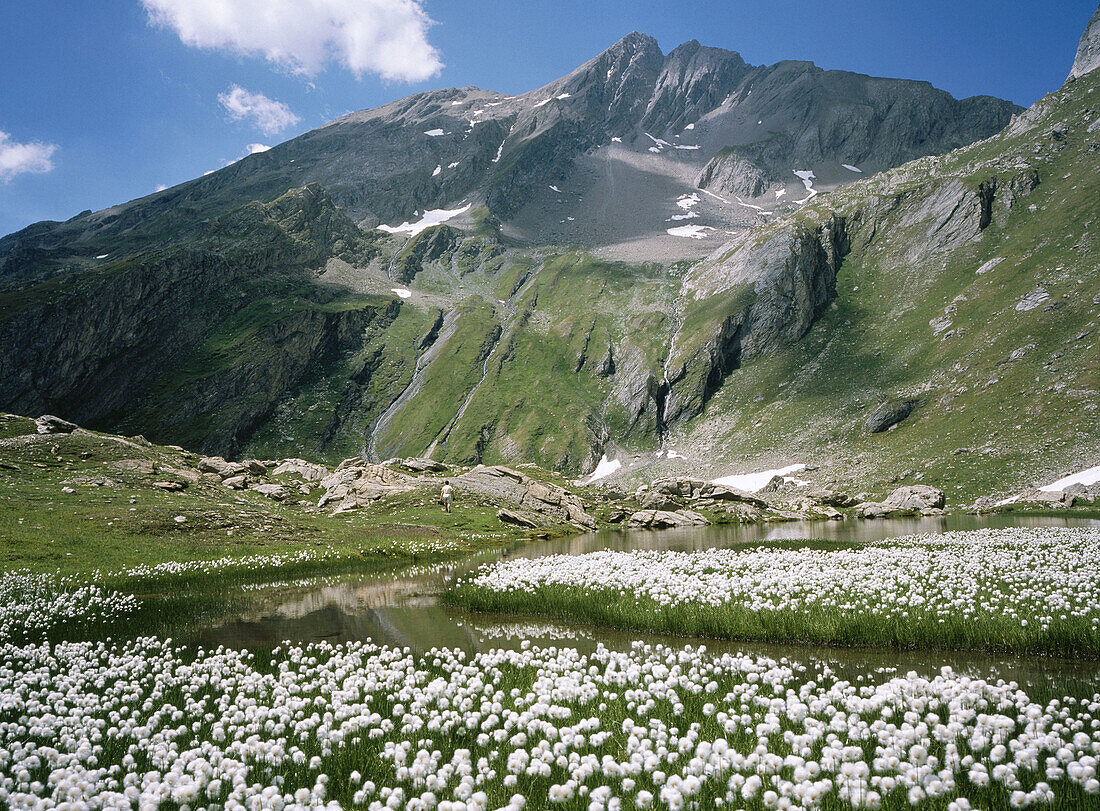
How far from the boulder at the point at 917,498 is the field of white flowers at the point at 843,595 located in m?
49.7

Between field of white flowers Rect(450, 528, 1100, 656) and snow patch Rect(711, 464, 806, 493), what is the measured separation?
81894 mm

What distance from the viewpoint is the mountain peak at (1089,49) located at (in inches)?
7254

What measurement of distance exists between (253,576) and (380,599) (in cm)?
980

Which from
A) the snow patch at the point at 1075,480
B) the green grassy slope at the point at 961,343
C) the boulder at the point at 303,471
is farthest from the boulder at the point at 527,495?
the snow patch at the point at 1075,480

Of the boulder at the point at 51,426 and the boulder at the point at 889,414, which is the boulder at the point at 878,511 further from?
the boulder at the point at 51,426

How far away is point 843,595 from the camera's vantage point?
16.2 m

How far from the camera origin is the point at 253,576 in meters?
28.1

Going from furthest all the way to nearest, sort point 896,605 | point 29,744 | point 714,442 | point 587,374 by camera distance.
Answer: point 587,374
point 714,442
point 896,605
point 29,744

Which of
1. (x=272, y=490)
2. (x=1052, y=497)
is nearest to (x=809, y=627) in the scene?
(x=272, y=490)

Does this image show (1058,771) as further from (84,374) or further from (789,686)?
(84,374)

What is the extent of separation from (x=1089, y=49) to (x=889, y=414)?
190 metres

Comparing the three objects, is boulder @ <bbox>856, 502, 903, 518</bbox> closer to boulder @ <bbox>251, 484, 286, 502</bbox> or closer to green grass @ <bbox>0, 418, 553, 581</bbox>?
green grass @ <bbox>0, 418, 553, 581</bbox>

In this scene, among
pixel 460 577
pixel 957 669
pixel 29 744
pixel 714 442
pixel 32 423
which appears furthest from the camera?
pixel 714 442

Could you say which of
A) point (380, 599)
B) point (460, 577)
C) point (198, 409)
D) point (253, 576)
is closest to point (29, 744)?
point (380, 599)
